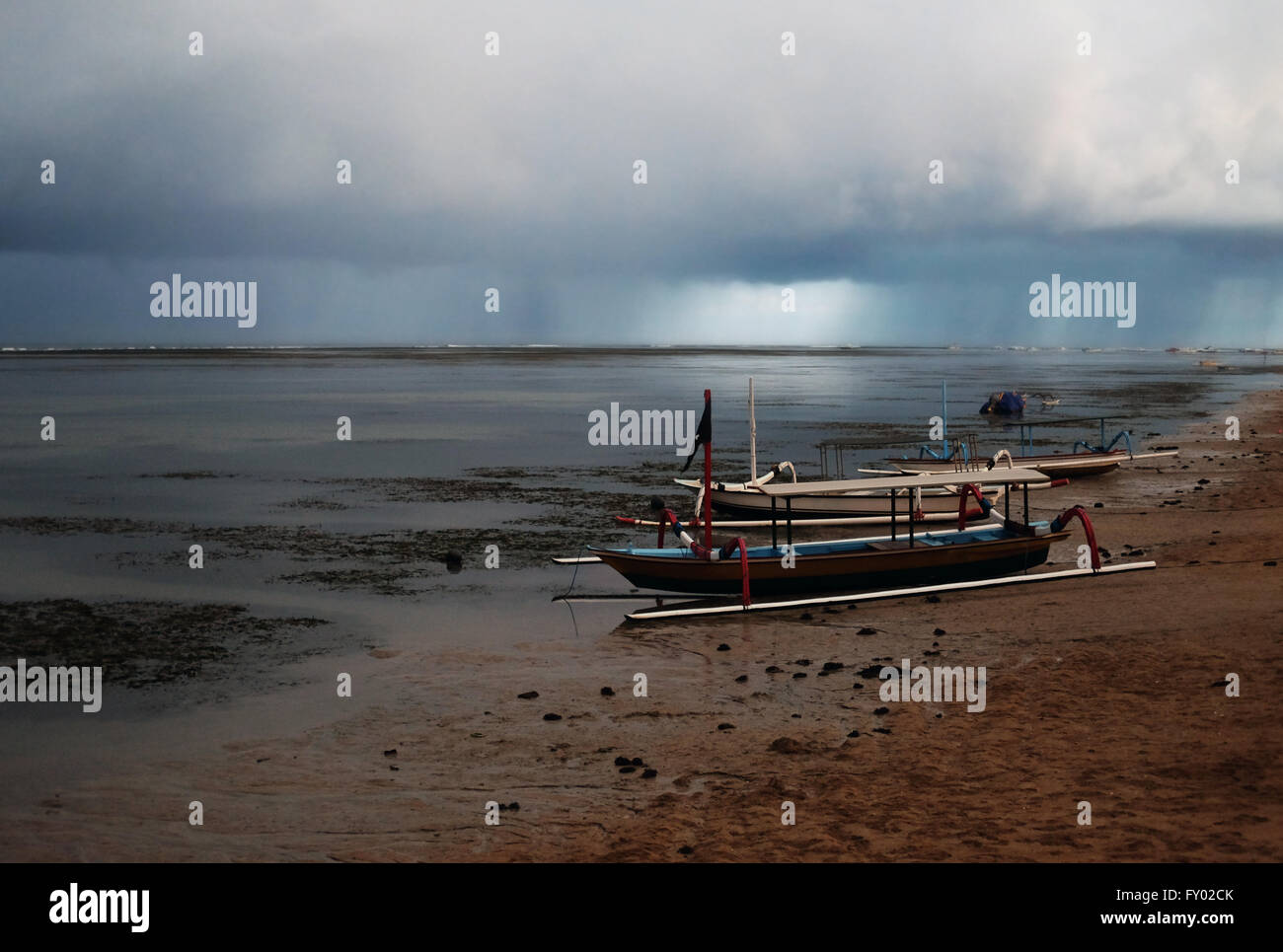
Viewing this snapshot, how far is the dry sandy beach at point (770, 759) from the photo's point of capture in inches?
464

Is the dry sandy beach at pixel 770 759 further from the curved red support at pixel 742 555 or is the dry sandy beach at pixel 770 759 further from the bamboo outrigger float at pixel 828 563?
the bamboo outrigger float at pixel 828 563

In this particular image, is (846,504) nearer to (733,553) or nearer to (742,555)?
(733,553)

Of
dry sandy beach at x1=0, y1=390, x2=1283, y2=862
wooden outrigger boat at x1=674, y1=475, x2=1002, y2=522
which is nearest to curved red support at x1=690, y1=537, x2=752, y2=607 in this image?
dry sandy beach at x1=0, y1=390, x2=1283, y2=862

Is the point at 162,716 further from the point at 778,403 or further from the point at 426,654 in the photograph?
the point at 778,403

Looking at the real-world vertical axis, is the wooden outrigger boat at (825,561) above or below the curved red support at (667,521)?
below

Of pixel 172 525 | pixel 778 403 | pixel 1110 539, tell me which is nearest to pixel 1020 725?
pixel 1110 539

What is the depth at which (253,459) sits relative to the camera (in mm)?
51719

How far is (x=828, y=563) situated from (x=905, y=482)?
2439 mm

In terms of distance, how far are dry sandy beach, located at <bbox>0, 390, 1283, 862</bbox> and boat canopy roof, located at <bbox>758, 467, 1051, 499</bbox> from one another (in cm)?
296

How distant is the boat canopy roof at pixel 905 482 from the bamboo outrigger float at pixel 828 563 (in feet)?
0.08

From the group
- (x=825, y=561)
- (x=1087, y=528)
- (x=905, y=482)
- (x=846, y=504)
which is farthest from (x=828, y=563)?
(x=846, y=504)

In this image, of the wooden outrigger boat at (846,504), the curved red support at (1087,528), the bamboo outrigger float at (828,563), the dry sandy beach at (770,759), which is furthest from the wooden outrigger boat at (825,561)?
the wooden outrigger boat at (846,504)

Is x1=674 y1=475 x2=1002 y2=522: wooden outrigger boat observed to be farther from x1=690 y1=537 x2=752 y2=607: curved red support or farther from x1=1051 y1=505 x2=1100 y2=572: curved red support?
x1=690 y1=537 x2=752 y2=607: curved red support
